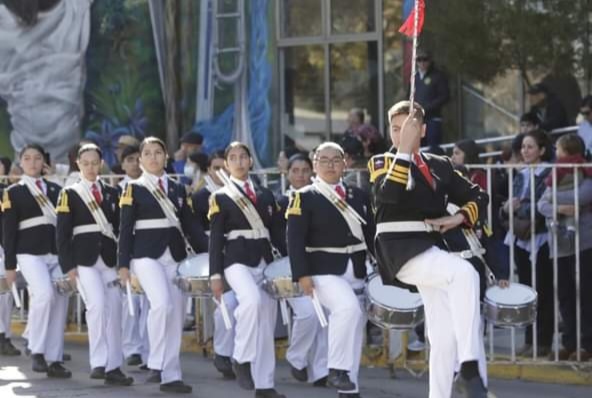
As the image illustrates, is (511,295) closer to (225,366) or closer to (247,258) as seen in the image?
(247,258)

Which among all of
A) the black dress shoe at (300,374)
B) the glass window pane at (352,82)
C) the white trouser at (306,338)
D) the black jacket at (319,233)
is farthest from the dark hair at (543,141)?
the glass window pane at (352,82)

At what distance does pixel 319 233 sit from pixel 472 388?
310 centimetres

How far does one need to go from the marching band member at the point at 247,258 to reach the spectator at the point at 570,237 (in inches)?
88.3

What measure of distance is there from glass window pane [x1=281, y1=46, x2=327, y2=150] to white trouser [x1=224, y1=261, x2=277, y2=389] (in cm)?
819

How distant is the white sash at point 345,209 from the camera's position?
12.9 m

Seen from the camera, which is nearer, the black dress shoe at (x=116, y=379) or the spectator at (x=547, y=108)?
the black dress shoe at (x=116, y=379)

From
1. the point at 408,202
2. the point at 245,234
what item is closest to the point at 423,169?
the point at 408,202

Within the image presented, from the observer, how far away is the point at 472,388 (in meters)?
10.1

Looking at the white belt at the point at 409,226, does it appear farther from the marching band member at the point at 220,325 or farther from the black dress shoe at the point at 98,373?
the black dress shoe at the point at 98,373

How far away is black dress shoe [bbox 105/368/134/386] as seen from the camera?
46.5 feet

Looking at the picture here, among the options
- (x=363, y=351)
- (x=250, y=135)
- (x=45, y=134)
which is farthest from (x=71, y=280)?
(x=45, y=134)

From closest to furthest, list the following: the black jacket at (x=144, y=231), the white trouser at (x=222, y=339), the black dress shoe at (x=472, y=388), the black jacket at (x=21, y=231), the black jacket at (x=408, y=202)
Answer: the black dress shoe at (x=472, y=388) < the black jacket at (x=408, y=202) < the black jacket at (x=144, y=231) < the white trouser at (x=222, y=339) < the black jacket at (x=21, y=231)

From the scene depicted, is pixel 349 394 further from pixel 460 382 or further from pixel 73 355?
pixel 73 355

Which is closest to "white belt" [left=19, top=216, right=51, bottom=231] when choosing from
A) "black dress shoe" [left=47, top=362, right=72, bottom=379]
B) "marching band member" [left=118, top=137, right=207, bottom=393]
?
"black dress shoe" [left=47, top=362, right=72, bottom=379]
